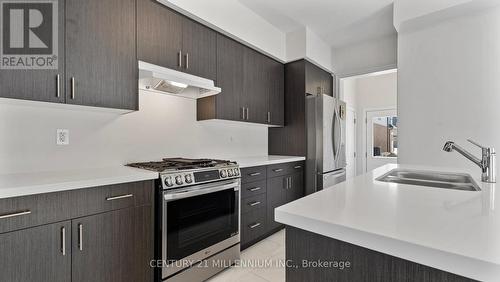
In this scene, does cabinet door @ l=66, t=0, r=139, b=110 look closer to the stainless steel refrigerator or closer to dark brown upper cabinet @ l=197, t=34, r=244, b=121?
dark brown upper cabinet @ l=197, t=34, r=244, b=121

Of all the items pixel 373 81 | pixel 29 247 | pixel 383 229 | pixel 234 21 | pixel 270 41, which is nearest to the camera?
pixel 383 229

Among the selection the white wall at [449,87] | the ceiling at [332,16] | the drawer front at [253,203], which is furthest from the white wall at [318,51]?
the drawer front at [253,203]

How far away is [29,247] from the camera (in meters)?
1.19

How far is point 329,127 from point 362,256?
2.92 metres

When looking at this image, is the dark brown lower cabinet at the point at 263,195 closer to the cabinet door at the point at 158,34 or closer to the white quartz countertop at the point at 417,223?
the cabinet door at the point at 158,34

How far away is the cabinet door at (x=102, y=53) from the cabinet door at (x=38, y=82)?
0.12ft

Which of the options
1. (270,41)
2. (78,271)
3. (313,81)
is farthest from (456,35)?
(78,271)

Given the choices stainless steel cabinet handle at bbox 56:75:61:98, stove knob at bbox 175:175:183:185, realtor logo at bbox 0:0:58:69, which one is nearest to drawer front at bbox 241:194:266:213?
stove knob at bbox 175:175:183:185

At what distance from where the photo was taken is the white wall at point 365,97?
225 inches

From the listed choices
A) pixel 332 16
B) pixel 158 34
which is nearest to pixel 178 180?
pixel 158 34

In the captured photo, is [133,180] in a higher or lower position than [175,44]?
lower

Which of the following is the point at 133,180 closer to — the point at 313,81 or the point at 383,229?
the point at 383,229

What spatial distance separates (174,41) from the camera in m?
A: 2.15

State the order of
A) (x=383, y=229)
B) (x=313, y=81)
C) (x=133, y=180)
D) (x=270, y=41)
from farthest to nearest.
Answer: (x=313, y=81) < (x=270, y=41) < (x=133, y=180) < (x=383, y=229)
